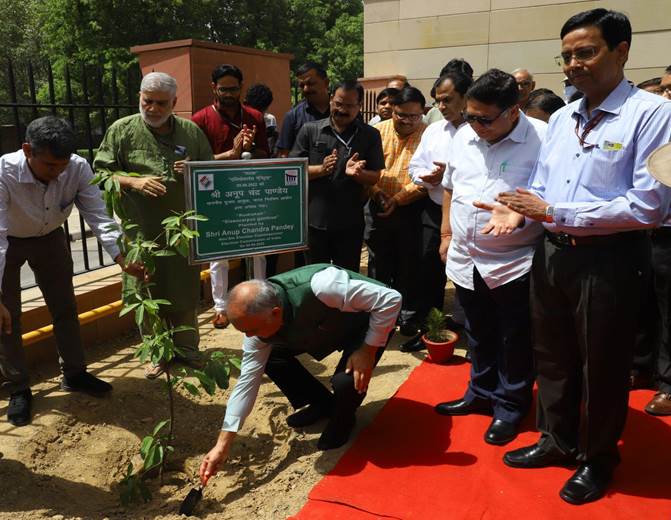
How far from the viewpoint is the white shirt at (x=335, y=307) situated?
276 centimetres

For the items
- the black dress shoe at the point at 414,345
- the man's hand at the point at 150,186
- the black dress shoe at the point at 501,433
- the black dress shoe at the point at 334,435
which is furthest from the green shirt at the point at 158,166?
the black dress shoe at the point at 501,433

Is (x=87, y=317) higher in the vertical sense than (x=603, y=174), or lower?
lower

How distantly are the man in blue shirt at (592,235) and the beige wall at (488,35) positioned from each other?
1068cm

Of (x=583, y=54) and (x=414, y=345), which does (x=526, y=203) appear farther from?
(x=414, y=345)

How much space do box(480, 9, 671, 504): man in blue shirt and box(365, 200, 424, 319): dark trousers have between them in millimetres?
1868

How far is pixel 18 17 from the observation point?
32094 mm

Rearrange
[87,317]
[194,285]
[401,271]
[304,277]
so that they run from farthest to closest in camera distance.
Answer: [401,271]
[87,317]
[194,285]
[304,277]

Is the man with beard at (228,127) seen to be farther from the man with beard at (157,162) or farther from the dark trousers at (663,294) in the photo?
the dark trousers at (663,294)

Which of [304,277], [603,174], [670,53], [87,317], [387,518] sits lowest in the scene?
[387,518]

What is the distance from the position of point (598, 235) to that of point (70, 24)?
24.9 meters

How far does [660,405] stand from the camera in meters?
3.28

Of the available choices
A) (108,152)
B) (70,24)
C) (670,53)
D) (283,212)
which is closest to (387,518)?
(283,212)

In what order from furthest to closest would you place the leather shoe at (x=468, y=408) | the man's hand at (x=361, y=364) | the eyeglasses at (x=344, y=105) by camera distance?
the eyeglasses at (x=344, y=105) → the leather shoe at (x=468, y=408) → the man's hand at (x=361, y=364)

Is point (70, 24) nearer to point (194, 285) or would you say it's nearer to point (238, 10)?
point (238, 10)
